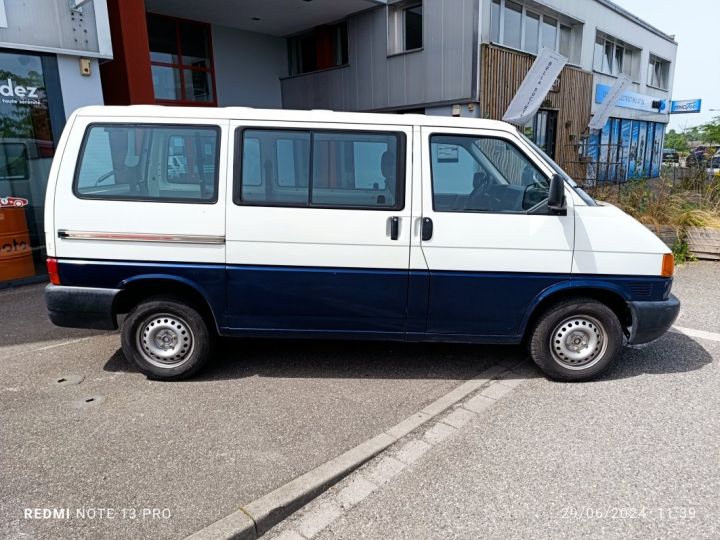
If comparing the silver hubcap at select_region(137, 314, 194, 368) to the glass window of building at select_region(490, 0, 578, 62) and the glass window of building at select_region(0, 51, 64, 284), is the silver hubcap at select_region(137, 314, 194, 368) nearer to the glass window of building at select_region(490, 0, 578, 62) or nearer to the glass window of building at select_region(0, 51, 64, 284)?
the glass window of building at select_region(0, 51, 64, 284)

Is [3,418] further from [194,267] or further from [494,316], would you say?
[494,316]

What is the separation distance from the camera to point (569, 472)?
279 centimetres

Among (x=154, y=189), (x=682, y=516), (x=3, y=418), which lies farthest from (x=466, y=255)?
(x=3, y=418)

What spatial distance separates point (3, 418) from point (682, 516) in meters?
4.22

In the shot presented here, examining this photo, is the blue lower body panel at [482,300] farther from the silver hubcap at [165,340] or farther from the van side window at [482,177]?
the silver hubcap at [165,340]

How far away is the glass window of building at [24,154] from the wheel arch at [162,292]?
4.09m

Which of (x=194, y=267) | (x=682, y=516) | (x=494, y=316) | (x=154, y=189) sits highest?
(x=154, y=189)

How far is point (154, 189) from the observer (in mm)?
3643

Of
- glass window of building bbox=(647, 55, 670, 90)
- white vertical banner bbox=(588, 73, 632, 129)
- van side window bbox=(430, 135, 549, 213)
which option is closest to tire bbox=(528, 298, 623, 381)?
van side window bbox=(430, 135, 549, 213)

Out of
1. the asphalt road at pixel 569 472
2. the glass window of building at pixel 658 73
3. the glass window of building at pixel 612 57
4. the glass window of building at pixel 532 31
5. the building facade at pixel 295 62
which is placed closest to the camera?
the asphalt road at pixel 569 472

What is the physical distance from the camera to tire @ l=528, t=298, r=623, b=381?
3762mm

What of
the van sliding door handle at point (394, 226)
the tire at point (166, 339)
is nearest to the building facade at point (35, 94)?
the tire at point (166, 339)

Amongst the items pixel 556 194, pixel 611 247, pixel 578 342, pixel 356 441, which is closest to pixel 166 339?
pixel 356 441

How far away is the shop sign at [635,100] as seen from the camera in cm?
1816
